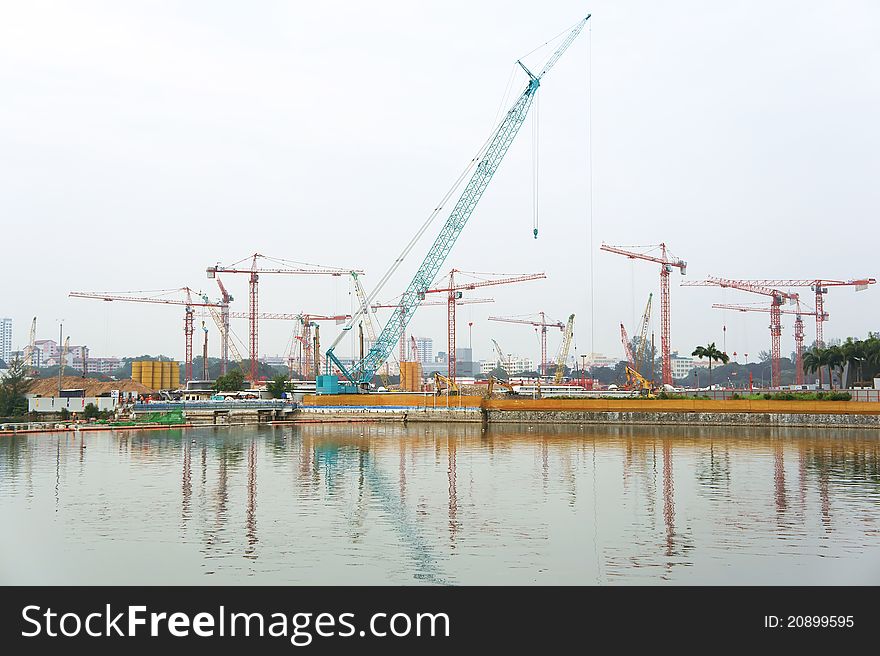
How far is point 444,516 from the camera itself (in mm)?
33812

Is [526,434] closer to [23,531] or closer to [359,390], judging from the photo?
[359,390]

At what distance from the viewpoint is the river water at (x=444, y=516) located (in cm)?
2444

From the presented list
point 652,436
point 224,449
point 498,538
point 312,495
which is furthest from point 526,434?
point 498,538

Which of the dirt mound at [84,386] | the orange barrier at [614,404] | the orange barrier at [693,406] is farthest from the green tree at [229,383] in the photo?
the orange barrier at [693,406]

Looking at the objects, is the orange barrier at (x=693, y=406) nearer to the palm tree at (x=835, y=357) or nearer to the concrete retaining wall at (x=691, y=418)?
the concrete retaining wall at (x=691, y=418)

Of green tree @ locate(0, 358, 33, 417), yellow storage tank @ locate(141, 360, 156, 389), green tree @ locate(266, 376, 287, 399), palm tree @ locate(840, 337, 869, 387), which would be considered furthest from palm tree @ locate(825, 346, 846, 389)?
yellow storage tank @ locate(141, 360, 156, 389)

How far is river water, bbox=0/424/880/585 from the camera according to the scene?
24.4 m

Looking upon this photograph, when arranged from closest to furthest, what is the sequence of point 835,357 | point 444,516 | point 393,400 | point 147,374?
point 444,516
point 835,357
point 393,400
point 147,374

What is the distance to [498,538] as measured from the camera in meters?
29.0

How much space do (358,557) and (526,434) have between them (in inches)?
2416

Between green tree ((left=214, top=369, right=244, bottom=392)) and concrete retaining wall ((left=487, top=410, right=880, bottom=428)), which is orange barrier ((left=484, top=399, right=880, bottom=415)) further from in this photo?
green tree ((left=214, top=369, right=244, bottom=392))

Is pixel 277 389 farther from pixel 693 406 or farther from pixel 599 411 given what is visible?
pixel 693 406

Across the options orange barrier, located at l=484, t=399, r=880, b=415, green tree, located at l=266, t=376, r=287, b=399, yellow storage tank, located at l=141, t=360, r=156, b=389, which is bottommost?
orange barrier, located at l=484, t=399, r=880, b=415

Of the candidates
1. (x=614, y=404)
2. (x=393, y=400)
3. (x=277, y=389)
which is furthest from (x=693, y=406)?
(x=277, y=389)
